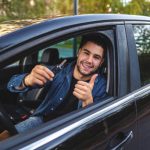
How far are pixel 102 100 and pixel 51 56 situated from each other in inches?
37.1

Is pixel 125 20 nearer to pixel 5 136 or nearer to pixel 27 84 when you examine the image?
pixel 27 84

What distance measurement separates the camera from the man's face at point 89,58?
2.84 metres

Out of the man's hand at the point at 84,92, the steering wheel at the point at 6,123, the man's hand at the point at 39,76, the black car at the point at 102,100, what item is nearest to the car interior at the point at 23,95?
the black car at the point at 102,100

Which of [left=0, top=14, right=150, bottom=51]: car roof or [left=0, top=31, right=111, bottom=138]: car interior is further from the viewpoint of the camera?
[left=0, top=31, right=111, bottom=138]: car interior

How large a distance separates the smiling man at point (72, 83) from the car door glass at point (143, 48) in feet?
0.97

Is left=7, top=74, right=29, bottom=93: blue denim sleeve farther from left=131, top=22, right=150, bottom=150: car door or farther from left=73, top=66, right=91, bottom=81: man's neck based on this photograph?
left=131, top=22, right=150, bottom=150: car door

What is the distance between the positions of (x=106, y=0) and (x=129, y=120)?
52.2 feet

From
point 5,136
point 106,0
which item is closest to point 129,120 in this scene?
point 5,136

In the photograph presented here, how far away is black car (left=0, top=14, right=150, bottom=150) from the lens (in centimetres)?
205

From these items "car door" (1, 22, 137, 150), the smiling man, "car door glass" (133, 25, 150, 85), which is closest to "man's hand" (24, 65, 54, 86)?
the smiling man

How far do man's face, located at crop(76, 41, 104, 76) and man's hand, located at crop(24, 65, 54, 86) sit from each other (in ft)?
1.21

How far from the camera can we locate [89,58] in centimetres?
288

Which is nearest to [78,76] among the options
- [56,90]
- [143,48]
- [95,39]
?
[56,90]

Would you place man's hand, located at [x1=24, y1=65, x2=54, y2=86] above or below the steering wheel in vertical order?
above
